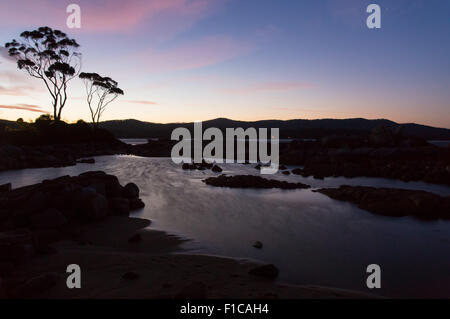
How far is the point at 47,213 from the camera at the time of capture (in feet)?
30.0

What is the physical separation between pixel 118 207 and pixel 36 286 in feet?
20.7

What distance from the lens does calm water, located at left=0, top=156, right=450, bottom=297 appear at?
263 inches

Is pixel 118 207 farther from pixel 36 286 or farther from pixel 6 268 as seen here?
pixel 36 286

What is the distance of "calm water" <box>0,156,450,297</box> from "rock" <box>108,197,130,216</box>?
0.83 meters

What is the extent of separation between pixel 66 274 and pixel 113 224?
4.05 m

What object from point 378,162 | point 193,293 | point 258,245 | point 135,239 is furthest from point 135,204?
point 378,162

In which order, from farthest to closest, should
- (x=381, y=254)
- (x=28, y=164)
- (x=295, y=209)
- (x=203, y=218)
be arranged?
(x=28, y=164)
(x=295, y=209)
(x=203, y=218)
(x=381, y=254)

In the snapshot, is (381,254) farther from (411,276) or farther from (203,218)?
(203,218)

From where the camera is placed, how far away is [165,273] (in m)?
6.09

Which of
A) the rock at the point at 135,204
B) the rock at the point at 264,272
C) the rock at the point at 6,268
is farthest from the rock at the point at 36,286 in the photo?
the rock at the point at 135,204

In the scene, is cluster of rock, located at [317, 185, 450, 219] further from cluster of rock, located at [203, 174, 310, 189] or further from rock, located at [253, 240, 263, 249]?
rock, located at [253, 240, 263, 249]

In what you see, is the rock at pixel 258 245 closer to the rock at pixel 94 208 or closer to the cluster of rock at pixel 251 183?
the rock at pixel 94 208

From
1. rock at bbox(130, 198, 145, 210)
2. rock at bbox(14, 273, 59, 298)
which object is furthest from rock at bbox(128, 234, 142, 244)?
rock at bbox(130, 198, 145, 210)
